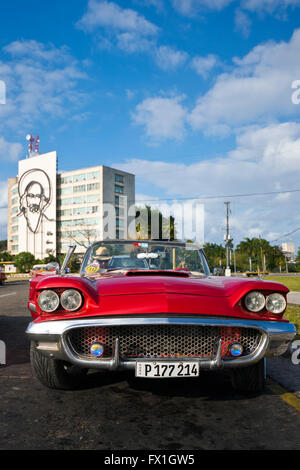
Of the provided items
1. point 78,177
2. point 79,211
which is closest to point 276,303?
point 79,211

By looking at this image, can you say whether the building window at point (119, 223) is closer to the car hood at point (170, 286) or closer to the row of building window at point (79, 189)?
the row of building window at point (79, 189)

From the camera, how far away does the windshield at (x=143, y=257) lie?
4.79 metres

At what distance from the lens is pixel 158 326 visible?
3201 millimetres

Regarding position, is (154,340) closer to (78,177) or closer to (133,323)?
(133,323)

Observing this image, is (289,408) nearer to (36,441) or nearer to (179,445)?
(179,445)

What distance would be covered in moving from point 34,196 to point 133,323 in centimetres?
9784

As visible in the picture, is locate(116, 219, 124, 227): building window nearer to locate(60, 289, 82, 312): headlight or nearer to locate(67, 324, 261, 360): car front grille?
locate(60, 289, 82, 312): headlight

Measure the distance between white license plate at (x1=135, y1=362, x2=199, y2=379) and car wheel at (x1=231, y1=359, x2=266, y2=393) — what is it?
2.51 ft

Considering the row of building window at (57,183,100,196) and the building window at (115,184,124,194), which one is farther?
the building window at (115,184,124,194)

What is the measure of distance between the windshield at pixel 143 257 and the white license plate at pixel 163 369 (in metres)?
1.72

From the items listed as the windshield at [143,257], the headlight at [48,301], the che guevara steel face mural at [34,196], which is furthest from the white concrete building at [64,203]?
the headlight at [48,301]

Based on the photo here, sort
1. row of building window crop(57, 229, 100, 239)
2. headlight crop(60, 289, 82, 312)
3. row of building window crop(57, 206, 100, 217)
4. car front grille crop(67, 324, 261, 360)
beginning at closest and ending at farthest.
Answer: car front grille crop(67, 324, 261, 360), headlight crop(60, 289, 82, 312), row of building window crop(57, 229, 100, 239), row of building window crop(57, 206, 100, 217)

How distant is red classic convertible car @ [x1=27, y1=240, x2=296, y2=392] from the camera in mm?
3088

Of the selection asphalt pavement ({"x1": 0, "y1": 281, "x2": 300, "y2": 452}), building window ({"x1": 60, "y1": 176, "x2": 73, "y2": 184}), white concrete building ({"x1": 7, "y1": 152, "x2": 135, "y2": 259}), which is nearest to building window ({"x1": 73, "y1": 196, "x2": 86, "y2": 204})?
white concrete building ({"x1": 7, "y1": 152, "x2": 135, "y2": 259})
